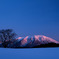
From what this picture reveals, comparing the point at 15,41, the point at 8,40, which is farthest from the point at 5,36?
the point at 15,41

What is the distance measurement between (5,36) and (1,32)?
1.09m

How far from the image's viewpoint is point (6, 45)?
1684cm

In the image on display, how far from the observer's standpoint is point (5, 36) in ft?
58.1

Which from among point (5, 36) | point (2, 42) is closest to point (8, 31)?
point (5, 36)

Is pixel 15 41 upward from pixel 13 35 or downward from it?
downward

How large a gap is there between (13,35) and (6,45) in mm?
2362

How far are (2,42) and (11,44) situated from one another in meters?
1.77

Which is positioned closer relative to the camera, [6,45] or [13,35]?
[6,45]

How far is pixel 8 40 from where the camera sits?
1753cm

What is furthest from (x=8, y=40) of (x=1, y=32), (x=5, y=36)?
(x=1, y=32)

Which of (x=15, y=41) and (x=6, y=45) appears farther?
(x=15, y=41)

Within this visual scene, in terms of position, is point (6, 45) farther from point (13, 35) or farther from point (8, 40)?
point (13, 35)

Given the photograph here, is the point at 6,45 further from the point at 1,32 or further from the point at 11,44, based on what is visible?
the point at 1,32

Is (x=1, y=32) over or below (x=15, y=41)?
over
